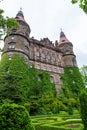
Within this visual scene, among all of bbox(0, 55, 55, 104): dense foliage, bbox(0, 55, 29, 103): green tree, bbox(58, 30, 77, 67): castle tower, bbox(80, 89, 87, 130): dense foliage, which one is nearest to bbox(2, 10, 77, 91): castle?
bbox(58, 30, 77, 67): castle tower

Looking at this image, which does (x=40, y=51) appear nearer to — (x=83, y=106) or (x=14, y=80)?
(x=14, y=80)

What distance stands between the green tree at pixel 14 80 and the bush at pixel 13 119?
20.4 meters

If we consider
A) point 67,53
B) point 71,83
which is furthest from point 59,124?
point 67,53

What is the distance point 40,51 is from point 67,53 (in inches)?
377

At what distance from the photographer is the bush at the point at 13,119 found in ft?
20.4

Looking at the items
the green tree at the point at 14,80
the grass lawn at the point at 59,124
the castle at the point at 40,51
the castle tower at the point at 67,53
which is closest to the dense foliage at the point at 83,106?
the grass lawn at the point at 59,124

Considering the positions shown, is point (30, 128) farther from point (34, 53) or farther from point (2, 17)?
point (34, 53)

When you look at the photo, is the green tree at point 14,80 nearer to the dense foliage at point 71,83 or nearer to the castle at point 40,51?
the castle at point 40,51

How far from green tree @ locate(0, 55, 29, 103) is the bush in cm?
2037

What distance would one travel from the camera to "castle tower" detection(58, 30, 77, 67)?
5147cm

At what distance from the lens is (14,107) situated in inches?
266

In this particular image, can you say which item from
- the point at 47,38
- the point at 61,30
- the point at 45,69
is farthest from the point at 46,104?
the point at 61,30

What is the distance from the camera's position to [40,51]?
1873 inches

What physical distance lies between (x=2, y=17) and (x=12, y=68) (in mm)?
24362
